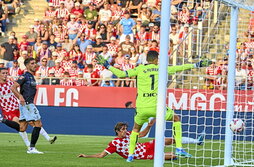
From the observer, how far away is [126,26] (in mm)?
24078

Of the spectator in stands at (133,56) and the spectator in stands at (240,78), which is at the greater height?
the spectator in stands at (133,56)

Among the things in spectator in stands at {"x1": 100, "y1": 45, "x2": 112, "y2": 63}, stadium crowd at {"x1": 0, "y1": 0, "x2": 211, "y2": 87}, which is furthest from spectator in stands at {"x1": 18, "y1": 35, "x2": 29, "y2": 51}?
spectator in stands at {"x1": 100, "y1": 45, "x2": 112, "y2": 63}

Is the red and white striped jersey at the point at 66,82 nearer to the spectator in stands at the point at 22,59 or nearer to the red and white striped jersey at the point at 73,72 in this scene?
the red and white striped jersey at the point at 73,72

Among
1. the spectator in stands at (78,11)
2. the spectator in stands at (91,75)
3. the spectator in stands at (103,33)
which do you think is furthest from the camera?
the spectator in stands at (78,11)

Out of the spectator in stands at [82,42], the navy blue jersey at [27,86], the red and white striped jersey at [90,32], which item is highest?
the red and white striped jersey at [90,32]

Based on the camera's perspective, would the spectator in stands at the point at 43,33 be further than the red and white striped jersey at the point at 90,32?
Yes

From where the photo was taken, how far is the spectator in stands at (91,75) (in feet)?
73.8

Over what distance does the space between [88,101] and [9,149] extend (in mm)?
7564

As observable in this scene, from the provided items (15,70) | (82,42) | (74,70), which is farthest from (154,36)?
(15,70)

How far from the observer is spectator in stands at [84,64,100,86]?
22.5 meters

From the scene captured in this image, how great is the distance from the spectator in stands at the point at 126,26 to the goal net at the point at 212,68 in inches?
126

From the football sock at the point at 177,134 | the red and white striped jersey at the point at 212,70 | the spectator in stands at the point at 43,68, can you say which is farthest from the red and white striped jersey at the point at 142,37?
the football sock at the point at 177,134

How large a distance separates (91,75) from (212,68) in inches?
184

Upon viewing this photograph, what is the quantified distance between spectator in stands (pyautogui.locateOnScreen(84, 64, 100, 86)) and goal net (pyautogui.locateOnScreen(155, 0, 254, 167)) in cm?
293
